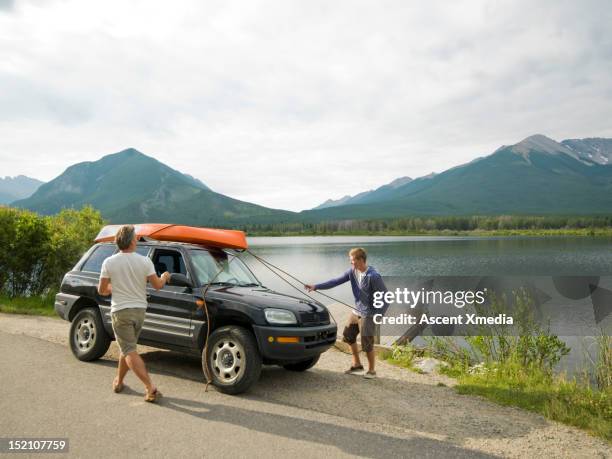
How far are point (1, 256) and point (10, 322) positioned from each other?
5.55 metres

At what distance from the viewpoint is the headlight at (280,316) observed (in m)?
6.47

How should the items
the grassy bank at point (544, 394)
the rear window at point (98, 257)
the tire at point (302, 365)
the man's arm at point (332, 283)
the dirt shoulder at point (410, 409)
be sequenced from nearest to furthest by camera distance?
1. the dirt shoulder at point (410, 409)
2. the grassy bank at point (544, 394)
3. the tire at point (302, 365)
4. the man's arm at point (332, 283)
5. the rear window at point (98, 257)

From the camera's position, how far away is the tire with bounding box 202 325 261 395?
20.6 feet

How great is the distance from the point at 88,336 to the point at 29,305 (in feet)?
30.1

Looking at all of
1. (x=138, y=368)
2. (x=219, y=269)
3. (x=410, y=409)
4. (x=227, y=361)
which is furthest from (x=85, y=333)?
(x=410, y=409)

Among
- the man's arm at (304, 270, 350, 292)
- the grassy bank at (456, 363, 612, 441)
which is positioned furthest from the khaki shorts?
the grassy bank at (456, 363, 612, 441)

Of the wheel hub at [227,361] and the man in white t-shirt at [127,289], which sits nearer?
the man in white t-shirt at [127,289]

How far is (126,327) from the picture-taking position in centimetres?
593

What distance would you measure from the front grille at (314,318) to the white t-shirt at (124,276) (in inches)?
88.6

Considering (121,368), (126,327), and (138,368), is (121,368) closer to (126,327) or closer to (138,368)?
(138,368)

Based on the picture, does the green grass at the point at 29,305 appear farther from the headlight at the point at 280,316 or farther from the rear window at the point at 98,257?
the headlight at the point at 280,316

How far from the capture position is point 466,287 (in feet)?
40.1

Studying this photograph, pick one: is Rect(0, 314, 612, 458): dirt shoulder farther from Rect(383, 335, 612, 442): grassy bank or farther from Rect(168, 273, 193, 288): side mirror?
Rect(168, 273, 193, 288): side mirror

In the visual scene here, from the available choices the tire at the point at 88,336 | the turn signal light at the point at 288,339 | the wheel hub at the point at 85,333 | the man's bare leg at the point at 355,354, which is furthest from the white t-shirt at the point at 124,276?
the man's bare leg at the point at 355,354
